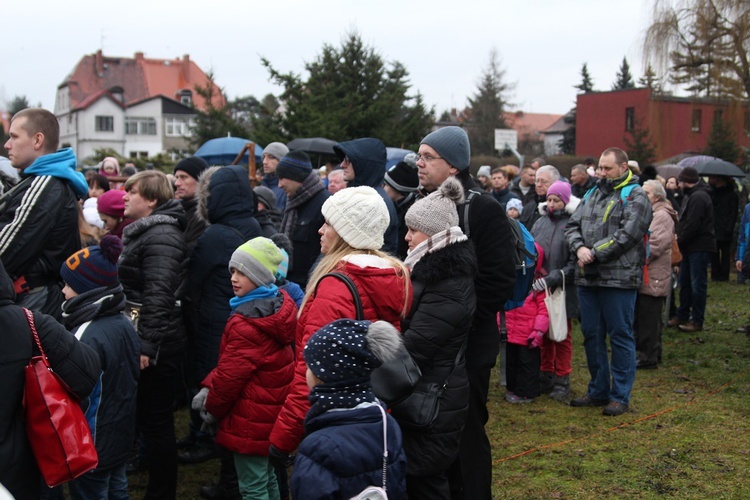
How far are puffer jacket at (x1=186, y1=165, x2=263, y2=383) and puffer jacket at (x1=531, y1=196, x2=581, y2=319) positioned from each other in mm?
3279

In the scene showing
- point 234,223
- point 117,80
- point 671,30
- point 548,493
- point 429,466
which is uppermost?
point 117,80

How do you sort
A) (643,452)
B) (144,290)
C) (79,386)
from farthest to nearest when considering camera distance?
(643,452)
(144,290)
(79,386)

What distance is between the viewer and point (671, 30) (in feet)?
74.0

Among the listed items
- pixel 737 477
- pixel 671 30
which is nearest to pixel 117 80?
pixel 671 30

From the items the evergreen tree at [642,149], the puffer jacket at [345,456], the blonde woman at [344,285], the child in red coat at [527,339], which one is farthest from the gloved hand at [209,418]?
the evergreen tree at [642,149]

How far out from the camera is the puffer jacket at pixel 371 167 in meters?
5.62

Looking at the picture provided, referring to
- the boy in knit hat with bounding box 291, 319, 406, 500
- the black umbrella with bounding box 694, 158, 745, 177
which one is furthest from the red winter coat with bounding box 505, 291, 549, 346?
the black umbrella with bounding box 694, 158, 745, 177

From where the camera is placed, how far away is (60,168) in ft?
14.0

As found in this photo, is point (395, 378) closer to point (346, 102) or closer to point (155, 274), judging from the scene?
point (155, 274)

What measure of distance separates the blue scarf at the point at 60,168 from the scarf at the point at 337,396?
2.38 m

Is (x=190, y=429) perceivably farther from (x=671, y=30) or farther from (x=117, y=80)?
(x=117, y=80)

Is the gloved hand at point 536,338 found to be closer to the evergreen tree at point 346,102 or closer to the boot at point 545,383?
the boot at point 545,383

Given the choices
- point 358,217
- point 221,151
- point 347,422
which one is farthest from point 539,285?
point 221,151

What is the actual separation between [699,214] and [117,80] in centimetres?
7228
